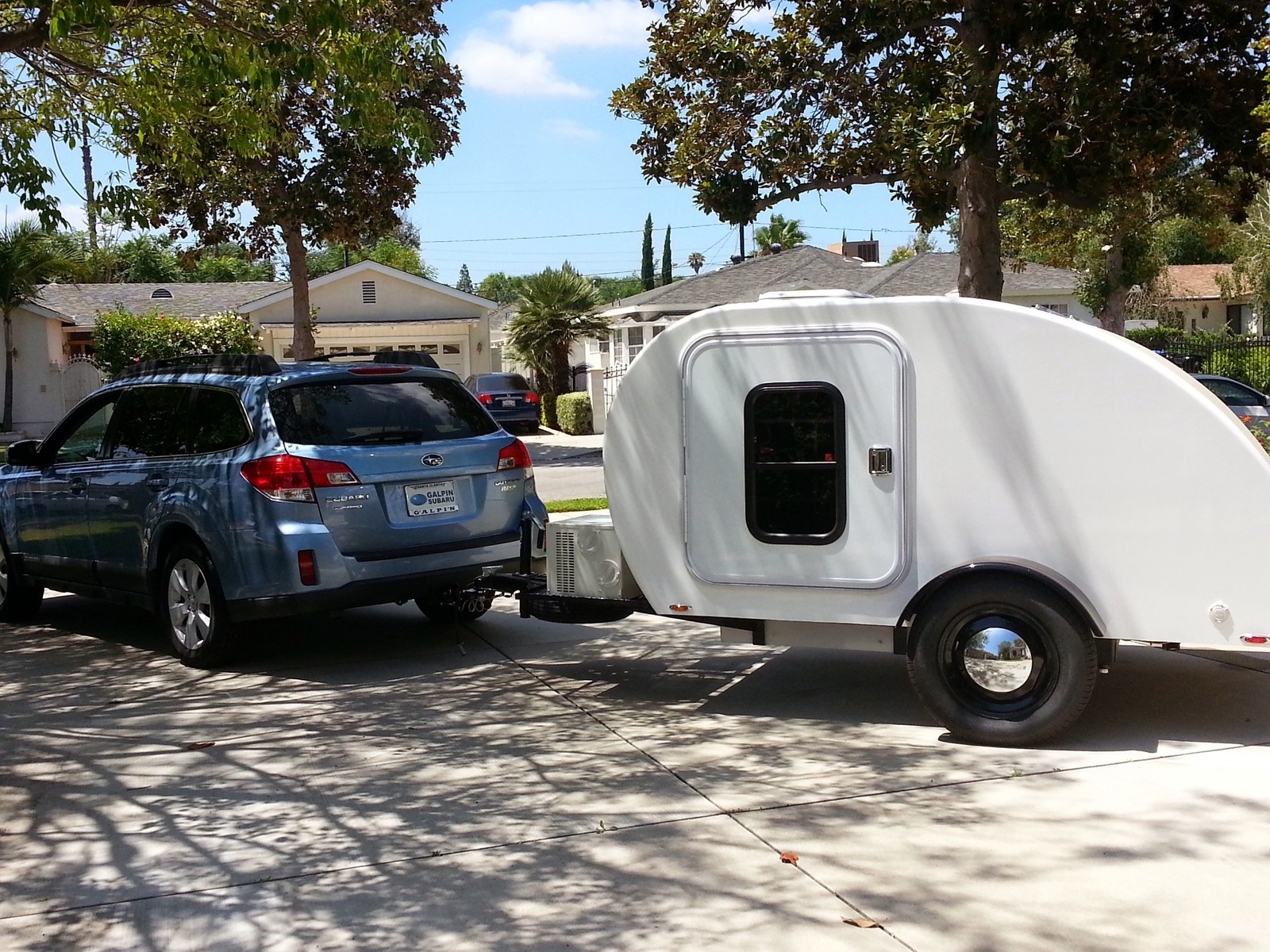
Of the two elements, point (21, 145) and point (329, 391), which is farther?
point (21, 145)

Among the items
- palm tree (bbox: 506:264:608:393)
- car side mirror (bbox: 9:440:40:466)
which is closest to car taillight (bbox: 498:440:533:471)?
car side mirror (bbox: 9:440:40:466)

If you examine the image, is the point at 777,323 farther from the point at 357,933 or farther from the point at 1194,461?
the point at 357,933

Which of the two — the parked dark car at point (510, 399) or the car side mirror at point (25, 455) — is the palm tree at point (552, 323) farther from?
the car side mirror at point (25, 455)

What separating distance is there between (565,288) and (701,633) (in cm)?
2892

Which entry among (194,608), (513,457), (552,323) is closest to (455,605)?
(513,457)

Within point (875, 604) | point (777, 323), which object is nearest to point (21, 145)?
point (777, 323)

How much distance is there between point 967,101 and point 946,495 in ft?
29.0

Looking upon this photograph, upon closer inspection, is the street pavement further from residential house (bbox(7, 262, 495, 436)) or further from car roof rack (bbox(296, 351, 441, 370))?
residential house (bbox(7, 262, 495, 436))

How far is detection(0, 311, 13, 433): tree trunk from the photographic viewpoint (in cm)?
3578

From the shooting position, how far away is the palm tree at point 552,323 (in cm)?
3656

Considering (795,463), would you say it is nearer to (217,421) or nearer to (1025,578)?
(1025,578)

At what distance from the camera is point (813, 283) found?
1468 inches

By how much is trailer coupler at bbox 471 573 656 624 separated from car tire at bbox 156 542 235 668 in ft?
5.47

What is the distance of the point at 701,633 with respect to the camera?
901cm
